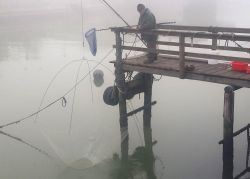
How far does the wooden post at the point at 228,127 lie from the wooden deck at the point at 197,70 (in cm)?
37

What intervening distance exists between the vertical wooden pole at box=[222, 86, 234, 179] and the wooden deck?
37cm

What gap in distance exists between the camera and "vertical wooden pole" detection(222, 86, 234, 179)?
11.3m

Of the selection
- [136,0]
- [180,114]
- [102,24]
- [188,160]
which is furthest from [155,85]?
[136,0]

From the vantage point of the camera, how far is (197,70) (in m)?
12.5

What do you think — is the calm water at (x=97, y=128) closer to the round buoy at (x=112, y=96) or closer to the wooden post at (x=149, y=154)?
the wooden post at (x=149, y=154)

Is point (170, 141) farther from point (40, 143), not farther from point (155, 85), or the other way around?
point (155, 85)

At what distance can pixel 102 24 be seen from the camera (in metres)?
64.9

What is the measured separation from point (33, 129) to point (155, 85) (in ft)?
28.9

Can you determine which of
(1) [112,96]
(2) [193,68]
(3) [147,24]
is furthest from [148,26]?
(1) [112,96]

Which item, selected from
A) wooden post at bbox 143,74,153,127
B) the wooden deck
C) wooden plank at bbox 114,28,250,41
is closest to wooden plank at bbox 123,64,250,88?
the wooden deck

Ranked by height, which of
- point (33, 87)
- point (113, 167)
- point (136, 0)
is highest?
point (136, 0)

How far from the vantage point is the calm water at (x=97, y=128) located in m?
14.5

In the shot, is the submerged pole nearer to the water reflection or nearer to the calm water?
the water reflection

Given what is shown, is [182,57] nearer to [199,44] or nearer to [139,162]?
[199,44]
